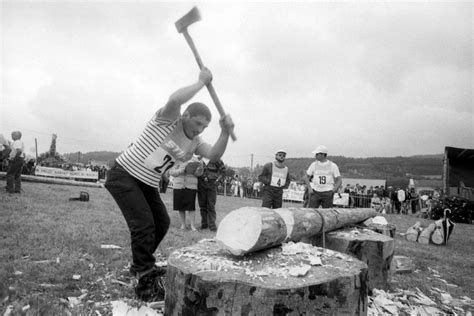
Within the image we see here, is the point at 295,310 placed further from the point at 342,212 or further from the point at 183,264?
the point at 342,212

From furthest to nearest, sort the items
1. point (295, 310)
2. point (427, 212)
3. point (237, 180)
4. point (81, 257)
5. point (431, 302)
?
point (237, 180) → point (427, 212) → point (81, 257) → point (431, 302) → point (295, 310)

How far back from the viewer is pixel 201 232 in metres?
5.89

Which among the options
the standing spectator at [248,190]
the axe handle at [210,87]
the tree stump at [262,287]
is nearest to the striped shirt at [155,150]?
the axe handle at [210,87]

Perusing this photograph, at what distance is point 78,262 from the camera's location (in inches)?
131

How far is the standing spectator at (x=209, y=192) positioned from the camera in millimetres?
6305

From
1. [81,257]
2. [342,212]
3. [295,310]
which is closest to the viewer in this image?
[295,310]

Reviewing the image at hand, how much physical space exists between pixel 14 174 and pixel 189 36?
8114 millimetres

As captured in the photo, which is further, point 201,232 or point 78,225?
point 201,232

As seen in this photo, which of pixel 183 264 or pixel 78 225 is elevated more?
pixel 183 264

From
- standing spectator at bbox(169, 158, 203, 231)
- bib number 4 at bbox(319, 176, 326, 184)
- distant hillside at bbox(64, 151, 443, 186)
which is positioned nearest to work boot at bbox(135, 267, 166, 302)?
standing spectator at bbox(169, 158, 203, 231)

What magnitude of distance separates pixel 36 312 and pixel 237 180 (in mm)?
21591

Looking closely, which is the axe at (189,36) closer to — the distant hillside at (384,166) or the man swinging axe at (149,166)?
the man swinging axe at (149,166)

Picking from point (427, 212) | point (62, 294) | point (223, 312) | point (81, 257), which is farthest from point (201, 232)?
point (427, 212)

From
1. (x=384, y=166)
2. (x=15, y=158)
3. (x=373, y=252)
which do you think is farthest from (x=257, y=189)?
(x=384, y=166)
